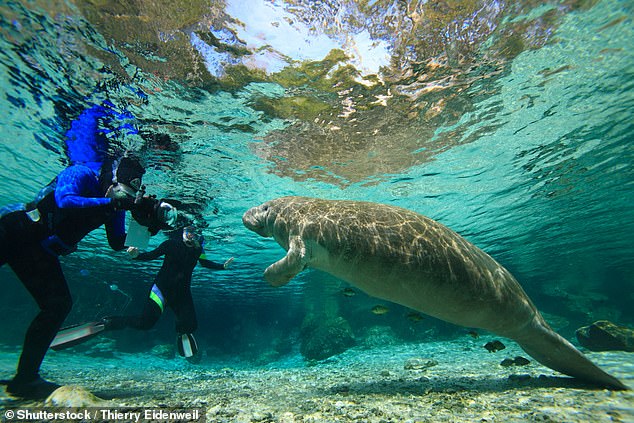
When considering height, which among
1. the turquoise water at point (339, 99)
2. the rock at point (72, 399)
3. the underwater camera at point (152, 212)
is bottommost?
the rock at point (72, 399)

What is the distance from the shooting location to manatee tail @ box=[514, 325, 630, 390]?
3.87 meters

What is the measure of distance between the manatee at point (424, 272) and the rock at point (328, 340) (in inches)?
610

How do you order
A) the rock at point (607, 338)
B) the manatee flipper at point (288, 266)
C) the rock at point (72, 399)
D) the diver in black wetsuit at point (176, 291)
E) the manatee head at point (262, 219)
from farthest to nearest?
the rock at point (607, 338) → the diver in black wetsuit at point (176, 291) → the manatee head at point (262, 219) → the manatee flipper at point (288, 266) → the rock at point (72, 399)

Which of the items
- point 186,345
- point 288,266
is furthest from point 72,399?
point 186,345

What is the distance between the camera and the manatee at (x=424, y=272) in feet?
12.5

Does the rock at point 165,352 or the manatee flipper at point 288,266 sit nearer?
the manatee flipper at point 288,266

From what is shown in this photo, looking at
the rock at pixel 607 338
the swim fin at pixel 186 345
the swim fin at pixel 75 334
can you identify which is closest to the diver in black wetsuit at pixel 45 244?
the swim fin at pixel 75 334

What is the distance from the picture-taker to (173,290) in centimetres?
786

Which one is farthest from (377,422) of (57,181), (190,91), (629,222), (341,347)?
(629,222)

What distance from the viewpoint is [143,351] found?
25.0 meters

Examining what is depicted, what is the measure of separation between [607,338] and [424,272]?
442 inches

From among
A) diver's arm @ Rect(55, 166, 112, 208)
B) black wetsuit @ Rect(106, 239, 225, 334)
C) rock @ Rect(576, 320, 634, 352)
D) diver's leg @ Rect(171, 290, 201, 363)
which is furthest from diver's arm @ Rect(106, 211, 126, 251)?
rock @ Rect(576, 320, 634, 352)

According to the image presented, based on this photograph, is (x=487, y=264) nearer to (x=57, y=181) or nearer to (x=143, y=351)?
(x=57, y=181)

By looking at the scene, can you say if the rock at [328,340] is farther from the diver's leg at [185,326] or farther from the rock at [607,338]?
the rock at [607,338]
